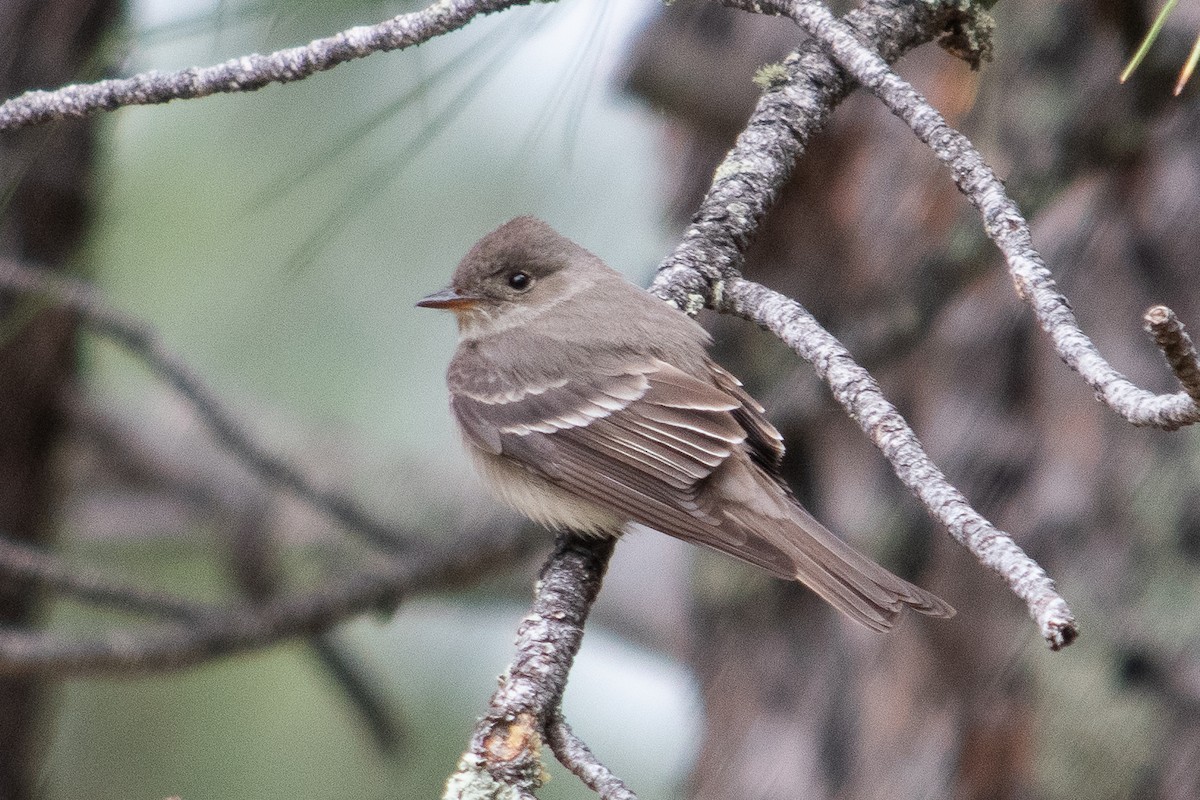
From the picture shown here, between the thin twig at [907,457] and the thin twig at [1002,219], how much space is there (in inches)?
8.4

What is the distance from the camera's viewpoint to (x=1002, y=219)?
6.11 ft

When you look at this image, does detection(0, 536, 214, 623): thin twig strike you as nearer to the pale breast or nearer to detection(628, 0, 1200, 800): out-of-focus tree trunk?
the pale breast

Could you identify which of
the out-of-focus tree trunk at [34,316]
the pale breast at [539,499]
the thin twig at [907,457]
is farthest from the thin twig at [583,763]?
the out-of-focus tree trunk at [34,316]

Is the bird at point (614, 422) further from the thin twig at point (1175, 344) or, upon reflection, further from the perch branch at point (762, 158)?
the thin twig at point (1175, 344)

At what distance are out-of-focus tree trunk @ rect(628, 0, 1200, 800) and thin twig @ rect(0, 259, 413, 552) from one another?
1.07 metres

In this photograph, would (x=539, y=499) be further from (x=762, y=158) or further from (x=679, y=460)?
(x=762, y=158)

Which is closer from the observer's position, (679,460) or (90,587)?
(679,460)

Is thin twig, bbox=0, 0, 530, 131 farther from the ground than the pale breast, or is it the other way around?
thin twig, bbox=0, 0, 530, 131

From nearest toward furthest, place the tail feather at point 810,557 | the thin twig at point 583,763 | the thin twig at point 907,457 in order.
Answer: the thin twig at point 907,457 < the thin twig at point 583,763 < the tail feather at point 810,557

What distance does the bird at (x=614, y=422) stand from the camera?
273 cm

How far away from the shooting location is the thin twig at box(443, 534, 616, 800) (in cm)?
178

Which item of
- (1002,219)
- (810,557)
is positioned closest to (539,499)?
(810,557)

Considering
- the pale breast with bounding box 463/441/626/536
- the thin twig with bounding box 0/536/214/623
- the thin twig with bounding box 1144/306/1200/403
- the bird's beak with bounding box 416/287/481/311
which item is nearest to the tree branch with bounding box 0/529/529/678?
the thin twig with bounding box 0/536/214/623

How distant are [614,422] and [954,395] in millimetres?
977
